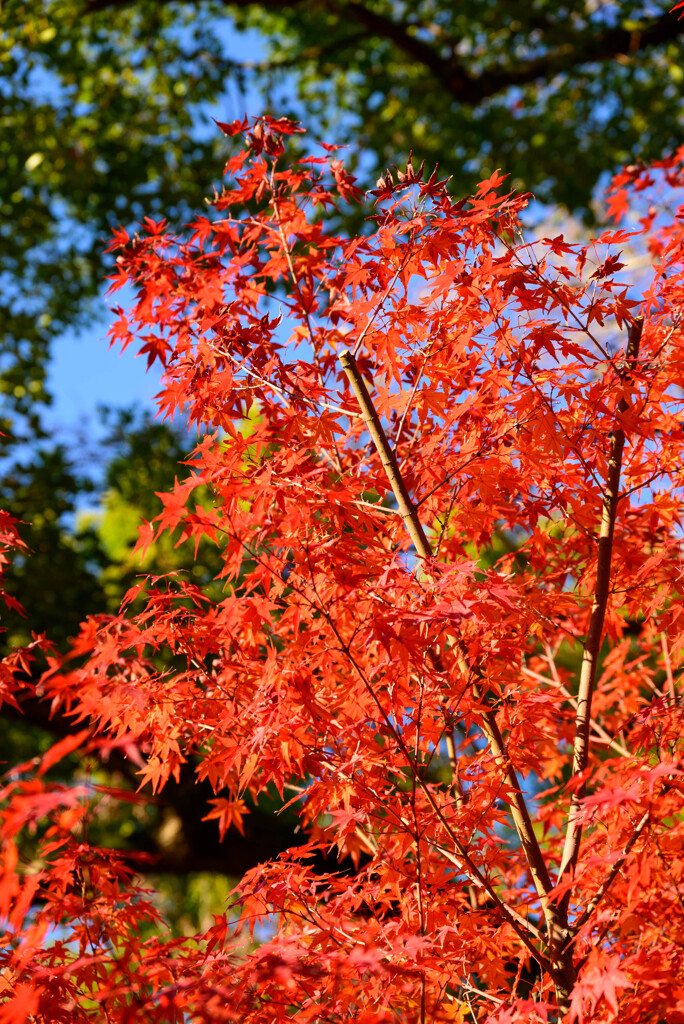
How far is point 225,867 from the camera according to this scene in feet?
16.9

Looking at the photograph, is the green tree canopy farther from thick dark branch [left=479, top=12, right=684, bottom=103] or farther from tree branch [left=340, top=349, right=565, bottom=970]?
tree branch [left=340, top=349, right=565, bottom=970]

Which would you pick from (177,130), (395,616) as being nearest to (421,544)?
(395,616)

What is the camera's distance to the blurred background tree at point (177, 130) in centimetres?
586

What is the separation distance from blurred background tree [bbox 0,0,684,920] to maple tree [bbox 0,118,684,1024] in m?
3.54

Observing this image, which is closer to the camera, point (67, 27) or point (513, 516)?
point (513, 516)

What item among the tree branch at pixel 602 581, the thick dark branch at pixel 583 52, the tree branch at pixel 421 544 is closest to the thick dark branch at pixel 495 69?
the thick dark branch at pixel 583 52

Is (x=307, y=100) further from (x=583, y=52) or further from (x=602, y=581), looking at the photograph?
(x=602, y=581)

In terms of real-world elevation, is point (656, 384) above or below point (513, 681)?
above

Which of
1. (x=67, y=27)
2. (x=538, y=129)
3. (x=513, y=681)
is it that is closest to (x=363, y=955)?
(x=513, y=681)

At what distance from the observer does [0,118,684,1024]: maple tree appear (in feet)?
5.46

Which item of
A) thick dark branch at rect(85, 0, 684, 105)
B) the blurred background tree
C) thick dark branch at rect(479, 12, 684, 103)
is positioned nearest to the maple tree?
the blurred background tree

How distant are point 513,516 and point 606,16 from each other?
727cm

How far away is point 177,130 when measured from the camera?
7316 millimetres

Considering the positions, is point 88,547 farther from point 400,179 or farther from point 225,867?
point 400,179
